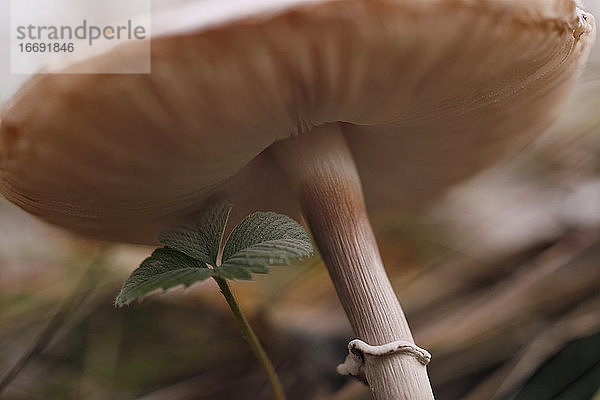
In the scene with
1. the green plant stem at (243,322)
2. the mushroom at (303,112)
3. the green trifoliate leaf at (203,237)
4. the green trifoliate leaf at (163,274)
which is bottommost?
the green plant stem at (243,322)

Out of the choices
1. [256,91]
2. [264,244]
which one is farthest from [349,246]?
[256,91]

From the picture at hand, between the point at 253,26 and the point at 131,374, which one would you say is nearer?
the point at 253,26

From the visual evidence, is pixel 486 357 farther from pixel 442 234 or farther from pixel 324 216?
pixel 324 216

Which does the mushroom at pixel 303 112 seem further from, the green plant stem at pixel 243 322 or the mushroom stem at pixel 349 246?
the green plant stem at pixel 243 322

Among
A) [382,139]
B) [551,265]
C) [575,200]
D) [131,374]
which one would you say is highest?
[382,139]

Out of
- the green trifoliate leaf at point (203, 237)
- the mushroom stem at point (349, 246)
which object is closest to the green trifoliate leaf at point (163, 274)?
the green trifoliate leaf at point (203, 237)

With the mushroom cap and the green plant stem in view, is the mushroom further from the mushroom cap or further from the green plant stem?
the green plant stem

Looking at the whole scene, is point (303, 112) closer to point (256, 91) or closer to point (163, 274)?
point (256, 91)

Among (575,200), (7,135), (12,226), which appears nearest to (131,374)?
(12,226)
